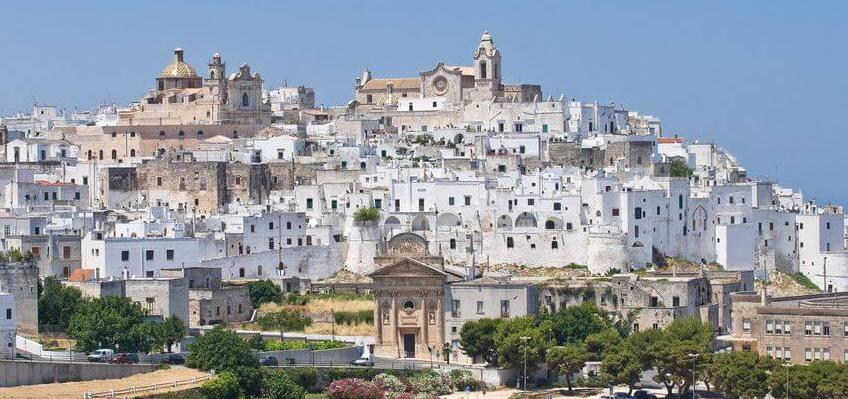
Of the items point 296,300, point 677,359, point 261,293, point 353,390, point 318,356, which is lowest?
point 353,390

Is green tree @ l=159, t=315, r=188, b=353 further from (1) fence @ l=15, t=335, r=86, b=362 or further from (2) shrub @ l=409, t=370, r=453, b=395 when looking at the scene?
(2) shrub @ l=409, t=370, r=453, b=395

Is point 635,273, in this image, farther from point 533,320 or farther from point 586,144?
point 586,144

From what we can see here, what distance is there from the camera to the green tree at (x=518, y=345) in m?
78.1

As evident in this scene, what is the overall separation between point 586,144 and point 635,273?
53.3ft

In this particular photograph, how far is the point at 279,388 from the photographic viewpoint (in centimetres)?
7338

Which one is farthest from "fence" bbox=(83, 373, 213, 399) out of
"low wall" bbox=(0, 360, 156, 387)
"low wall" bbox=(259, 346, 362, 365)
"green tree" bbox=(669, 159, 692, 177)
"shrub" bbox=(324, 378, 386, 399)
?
"green tree" bbox=(669, 159, 692, 177)

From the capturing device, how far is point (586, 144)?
104625 millimetres

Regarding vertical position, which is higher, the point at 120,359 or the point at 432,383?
the point at 120,359

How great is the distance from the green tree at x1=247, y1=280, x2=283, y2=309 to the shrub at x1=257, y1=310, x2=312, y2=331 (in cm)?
91

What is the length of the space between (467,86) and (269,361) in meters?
37.8

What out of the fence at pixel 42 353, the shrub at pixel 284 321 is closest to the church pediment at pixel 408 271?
the shrub at pixel 284 321

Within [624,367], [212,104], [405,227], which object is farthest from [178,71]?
[624,367]

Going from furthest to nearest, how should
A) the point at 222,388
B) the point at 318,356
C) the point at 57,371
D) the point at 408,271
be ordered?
the point at 408,271 < the point at 318,356 < the point at 57,371 < the point at 222,388

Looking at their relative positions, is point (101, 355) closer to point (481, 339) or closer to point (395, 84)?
point (481, 339)
